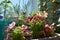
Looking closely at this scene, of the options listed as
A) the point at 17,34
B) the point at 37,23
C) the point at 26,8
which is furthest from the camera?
the point at 26,8

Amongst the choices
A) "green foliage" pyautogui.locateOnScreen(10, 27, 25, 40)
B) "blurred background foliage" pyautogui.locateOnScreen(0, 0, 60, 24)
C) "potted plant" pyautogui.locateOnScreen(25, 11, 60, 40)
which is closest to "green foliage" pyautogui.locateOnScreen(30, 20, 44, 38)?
"potted plant" pyautogui.locateOnScreen(25, 11, 60, 40)

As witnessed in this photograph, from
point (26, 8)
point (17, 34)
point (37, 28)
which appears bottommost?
point (17, 34)

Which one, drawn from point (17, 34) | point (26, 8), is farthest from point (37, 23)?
point (26, 8)

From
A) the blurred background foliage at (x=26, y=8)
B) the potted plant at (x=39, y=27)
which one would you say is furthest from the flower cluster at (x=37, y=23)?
the blurred background foliage at (x=26, y=8)

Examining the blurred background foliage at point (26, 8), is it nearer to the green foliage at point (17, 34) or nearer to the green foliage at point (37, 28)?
the green foliage at point (37, 28)

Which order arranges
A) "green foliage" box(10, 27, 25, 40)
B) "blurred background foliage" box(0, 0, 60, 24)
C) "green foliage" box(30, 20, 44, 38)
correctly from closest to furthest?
"green foliage" box(10, 27, 25, 40) → "green foliage" box(30, 20, 44, 38) → "blurred background foliage" box(0, 0, 60, 24)

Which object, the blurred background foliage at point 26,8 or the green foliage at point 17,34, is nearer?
Answer: the green foliage at point 17,34

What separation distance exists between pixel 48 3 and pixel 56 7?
0.20 metres

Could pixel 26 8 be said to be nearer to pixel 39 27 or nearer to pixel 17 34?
pixel 39 27

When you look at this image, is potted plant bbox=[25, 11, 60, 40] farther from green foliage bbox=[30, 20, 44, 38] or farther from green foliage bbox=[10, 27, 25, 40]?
green foliage bbox=[10, 27, 25, 40]

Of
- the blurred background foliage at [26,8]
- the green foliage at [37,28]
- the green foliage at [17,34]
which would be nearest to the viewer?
the green foliage at [17,34]

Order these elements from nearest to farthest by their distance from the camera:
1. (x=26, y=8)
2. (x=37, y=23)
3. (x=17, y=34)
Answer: (x=17, y=34)
(x=37, y=23)
(x=26, y=8)

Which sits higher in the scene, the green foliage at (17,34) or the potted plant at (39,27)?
the potted plant at (39,27)

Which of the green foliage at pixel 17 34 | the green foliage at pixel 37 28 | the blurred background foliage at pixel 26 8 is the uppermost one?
the blurred background foliage at pixel 26 8
